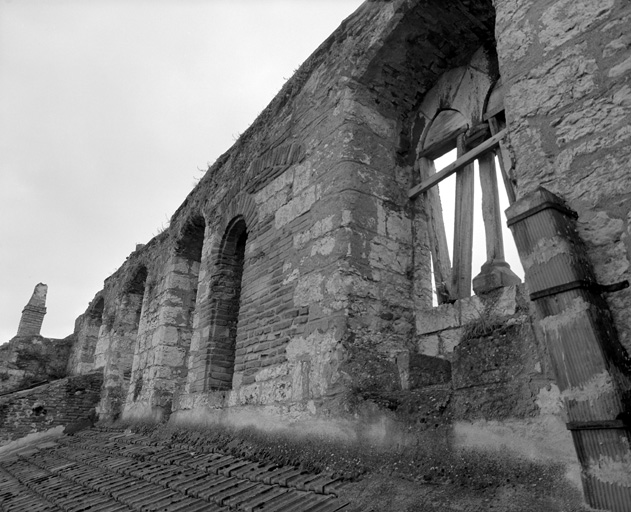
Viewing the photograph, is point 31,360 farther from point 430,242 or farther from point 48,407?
point 430,242

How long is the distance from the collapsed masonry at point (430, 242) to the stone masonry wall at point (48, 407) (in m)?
3.06

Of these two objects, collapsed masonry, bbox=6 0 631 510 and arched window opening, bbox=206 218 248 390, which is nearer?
collapsed masonry, bbox=6 0 631 510

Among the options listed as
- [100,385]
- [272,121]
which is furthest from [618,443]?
[100,385]

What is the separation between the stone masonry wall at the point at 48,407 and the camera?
8859mm

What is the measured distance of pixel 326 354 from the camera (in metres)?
3.43

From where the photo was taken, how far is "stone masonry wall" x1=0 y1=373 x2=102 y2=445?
8.86 metres

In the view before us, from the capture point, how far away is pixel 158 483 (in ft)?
11.4

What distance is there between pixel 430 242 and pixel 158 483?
2.91m

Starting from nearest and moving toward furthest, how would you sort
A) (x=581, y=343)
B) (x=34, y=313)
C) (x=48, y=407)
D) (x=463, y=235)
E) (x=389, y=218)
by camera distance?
(x=581, y=343) → (x=463, y=235) → (x=389, y=218) → (x=48, y=407) → (x=34, y=313)

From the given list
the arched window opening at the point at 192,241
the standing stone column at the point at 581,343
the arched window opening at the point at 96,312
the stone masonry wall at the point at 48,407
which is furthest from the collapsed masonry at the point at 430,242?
the arched window opening at the point at 96,312

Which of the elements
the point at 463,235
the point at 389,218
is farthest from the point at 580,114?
the point at 389,218

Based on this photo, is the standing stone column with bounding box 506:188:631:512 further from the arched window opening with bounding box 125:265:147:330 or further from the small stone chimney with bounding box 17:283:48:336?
the small stone chimney with bounding box 17:283:48:336

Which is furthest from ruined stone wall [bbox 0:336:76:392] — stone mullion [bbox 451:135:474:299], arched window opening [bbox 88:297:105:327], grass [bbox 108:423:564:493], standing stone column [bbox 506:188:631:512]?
standing stone column [bbox 506:188:631:512]

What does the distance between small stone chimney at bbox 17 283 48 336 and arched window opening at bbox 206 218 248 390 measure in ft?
44.4
